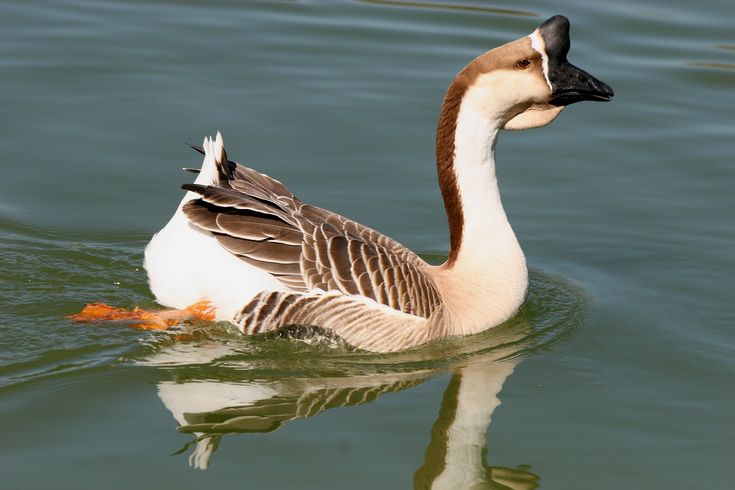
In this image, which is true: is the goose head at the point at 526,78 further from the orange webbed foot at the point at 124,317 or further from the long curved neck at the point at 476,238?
the orange webbed foot at the point at 124,317

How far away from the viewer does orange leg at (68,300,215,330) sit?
24.4 feet

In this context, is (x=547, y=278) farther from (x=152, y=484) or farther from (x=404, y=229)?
(x=152, y=484)

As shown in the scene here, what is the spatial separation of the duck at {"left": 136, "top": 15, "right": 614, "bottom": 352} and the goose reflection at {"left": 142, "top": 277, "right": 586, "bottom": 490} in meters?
0.20

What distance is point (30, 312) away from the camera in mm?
7699

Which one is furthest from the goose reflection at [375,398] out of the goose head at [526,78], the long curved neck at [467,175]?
the goose head at [526,78]

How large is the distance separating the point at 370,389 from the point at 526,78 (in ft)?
7.07

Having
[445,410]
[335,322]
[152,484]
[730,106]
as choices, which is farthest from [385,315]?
[730,106]

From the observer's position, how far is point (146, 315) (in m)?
7.52

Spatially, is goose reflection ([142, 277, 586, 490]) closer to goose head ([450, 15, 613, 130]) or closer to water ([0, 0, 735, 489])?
water ([0, 0, 735, 489])

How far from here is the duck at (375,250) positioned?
7.25 metres

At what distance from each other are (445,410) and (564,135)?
Answer: 5.02 m

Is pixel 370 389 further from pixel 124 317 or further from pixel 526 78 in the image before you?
pixel 526 78

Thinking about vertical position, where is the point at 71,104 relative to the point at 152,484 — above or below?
above

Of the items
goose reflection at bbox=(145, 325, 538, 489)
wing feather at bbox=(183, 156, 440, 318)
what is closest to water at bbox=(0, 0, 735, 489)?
goose reflection at bbox=(145, 325, 538, 489)
